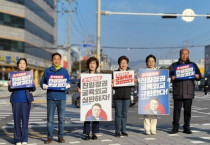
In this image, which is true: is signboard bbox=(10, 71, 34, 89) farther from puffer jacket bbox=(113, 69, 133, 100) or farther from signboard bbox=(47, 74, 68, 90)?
puffer jacket bbox=(113, 69, 133, 100)

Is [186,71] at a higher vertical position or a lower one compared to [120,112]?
higher

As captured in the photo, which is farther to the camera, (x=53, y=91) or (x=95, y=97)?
(x=95, y=97)

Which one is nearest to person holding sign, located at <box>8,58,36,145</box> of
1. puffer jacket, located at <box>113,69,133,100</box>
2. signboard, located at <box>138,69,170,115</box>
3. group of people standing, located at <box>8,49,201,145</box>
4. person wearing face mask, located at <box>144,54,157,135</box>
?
group of people standing, located at <box>8,49,201,145</box>

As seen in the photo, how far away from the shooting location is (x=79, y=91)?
8164 mm

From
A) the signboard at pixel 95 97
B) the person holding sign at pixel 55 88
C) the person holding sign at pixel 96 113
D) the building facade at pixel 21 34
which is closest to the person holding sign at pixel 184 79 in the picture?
the signboard at pixel 95 97

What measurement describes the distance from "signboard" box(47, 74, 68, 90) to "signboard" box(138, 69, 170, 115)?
2.00 meters

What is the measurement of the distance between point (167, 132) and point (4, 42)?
154 ft

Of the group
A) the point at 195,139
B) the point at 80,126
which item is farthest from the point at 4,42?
the point at 195,139

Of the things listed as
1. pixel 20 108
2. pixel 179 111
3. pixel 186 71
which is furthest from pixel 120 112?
pixel 20 108

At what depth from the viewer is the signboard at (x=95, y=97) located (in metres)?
8.13

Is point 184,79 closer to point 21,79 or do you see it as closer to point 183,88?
point 183,88

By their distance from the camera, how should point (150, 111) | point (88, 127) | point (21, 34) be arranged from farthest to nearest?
point (21, 34)
point (150, 111)
point (88, 127)

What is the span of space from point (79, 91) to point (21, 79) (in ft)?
4.54

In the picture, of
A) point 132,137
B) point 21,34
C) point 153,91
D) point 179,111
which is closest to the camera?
point 132,137
